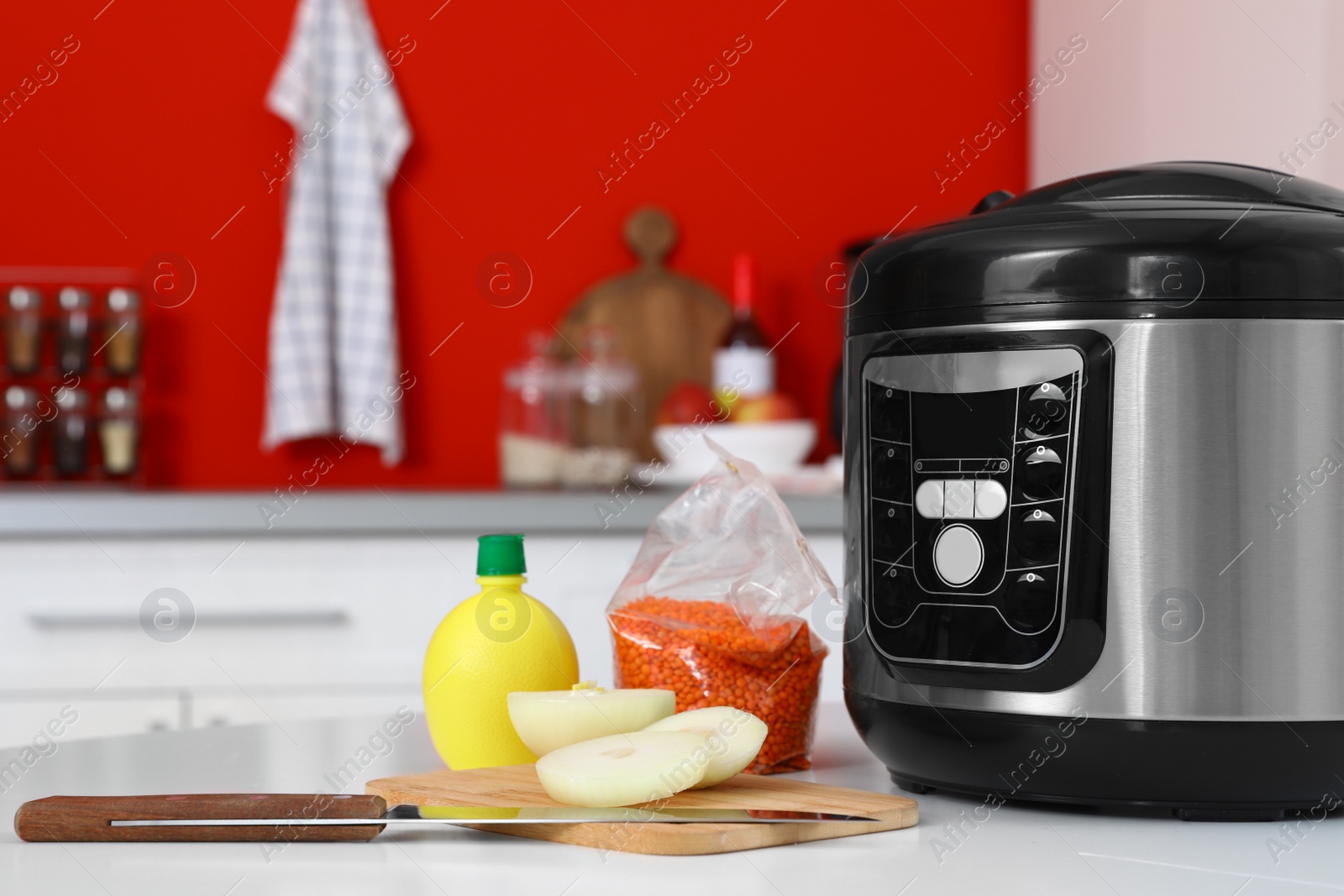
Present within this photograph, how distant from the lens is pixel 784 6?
241 centimetres

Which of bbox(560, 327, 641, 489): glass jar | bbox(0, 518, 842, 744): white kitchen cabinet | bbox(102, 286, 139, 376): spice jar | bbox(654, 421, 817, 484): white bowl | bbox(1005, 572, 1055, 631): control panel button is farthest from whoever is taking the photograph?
bbox(560, 327, 641, 489): glass jar

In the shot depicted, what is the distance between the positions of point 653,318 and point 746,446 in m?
0.40

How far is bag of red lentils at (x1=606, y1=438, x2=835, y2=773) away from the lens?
0.69 m

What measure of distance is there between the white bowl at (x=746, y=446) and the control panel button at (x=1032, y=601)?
4.75 ft

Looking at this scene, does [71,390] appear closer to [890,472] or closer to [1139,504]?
[890,472]

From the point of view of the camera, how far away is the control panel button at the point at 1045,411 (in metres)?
0.57

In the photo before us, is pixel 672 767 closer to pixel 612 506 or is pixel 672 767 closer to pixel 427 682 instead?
pixel 427 682

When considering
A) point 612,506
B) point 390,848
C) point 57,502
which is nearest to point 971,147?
point 612,506

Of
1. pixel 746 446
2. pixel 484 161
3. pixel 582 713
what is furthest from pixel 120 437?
pixel 582 713

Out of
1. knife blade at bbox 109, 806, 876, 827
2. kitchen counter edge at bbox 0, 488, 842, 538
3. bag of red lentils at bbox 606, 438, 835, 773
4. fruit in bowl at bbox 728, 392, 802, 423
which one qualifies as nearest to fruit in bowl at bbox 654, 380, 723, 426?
fruit in bowl at bbox 728, 392, 802, 423

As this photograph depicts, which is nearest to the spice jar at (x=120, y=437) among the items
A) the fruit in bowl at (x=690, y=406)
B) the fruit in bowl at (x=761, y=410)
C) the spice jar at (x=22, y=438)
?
the spice jar at (x=22, y=438)

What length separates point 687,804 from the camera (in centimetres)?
57

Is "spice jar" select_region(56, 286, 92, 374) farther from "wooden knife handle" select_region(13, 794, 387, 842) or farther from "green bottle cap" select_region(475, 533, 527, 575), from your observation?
"wooden knife handle" select_region(13, 794, 387, 842)

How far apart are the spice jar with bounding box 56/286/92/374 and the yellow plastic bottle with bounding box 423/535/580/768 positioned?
66.3 inches
